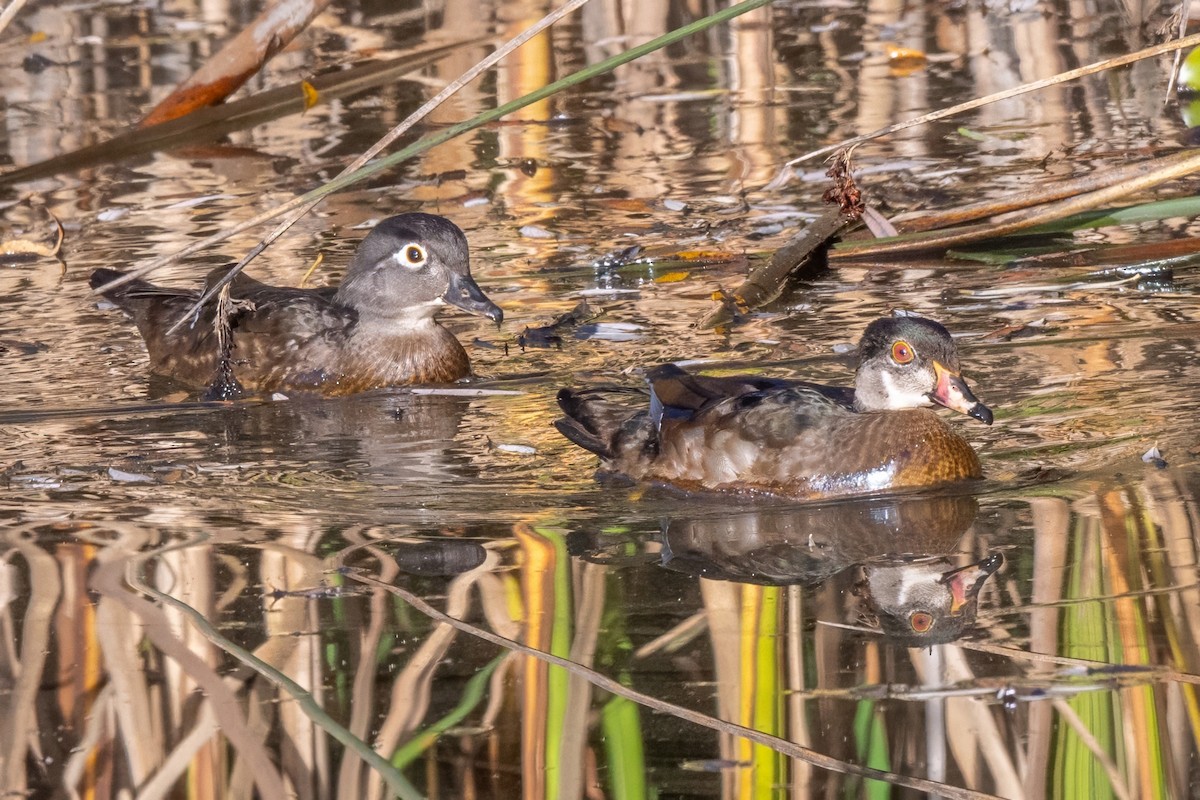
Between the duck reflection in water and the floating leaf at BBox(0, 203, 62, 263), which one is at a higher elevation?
the floating leaf at BBox(0, 203, 62, 263)

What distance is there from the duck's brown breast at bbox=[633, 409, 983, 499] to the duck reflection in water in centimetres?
10

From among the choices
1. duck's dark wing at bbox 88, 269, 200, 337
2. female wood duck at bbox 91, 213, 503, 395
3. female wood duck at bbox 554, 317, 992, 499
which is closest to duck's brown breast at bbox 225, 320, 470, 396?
female wood duck at bbox 91, 213, 503, 395

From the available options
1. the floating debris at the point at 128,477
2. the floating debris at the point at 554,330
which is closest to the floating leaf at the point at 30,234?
the floating debris at the point at 554,330

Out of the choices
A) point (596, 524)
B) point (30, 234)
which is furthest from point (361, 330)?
point (30, 234)

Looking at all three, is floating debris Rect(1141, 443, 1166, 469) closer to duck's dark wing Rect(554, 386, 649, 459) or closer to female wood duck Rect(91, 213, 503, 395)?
duck's dark wing Rect(554, 386, 649, 459)

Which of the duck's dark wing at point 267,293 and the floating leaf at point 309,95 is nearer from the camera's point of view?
the duck's dark wing at point 267,293

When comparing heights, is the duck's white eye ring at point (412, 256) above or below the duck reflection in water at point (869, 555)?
above

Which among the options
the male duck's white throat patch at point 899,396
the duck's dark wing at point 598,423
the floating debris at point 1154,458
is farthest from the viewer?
the duck's dark wing at point 598,423

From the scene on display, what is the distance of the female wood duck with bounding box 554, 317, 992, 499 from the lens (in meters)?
6.19

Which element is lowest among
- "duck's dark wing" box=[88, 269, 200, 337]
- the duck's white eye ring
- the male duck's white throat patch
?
the male duck's white throat patch

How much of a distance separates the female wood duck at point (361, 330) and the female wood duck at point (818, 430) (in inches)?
67.1

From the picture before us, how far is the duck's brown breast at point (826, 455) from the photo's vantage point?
6.18 m

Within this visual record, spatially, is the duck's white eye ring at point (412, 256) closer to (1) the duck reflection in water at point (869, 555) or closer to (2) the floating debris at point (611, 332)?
(2) the floating debris at point (611, 332)

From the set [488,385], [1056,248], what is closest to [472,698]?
[488,385]
